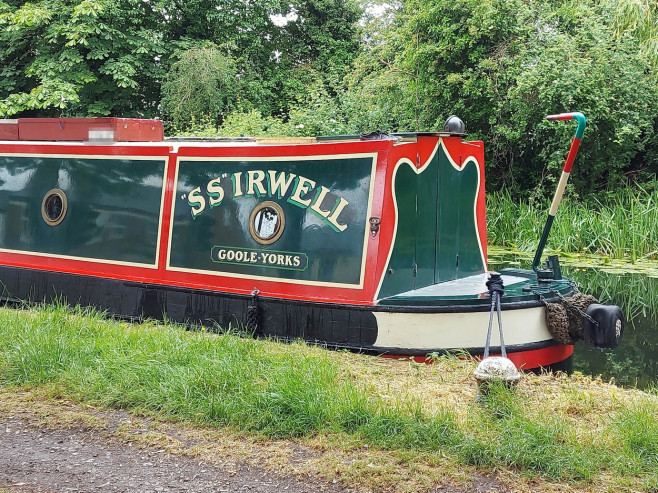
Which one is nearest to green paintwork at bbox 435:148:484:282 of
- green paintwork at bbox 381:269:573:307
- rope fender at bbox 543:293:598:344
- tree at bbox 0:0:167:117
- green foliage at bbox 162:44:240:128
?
green paintwork at bbox 381:269:573:307

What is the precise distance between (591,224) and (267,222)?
7144 mm

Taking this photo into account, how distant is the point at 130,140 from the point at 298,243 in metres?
2.20

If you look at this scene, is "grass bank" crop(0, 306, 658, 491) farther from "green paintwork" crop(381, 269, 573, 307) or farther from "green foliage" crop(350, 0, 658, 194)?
"green foliage" crop(350, 0, 658, 194)

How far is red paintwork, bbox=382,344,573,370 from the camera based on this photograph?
526cm

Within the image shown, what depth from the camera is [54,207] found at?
23.2ft

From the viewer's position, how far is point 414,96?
13906 mm

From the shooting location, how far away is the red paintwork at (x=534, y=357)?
5262 millimetres

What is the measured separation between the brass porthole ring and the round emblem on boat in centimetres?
215

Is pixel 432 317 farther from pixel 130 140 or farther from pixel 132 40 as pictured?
pixel 132 40

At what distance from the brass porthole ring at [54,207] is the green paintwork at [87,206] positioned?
4cm

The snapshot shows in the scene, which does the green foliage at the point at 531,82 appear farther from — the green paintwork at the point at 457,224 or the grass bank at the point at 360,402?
the grass bank at the point at 360,402

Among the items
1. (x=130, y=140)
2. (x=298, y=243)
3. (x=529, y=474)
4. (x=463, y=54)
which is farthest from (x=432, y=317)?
(x=463, y=54)

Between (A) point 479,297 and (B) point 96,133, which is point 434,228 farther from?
(B) point 96,133

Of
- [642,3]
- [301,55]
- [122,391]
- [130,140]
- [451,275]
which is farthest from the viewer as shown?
[301,55]
